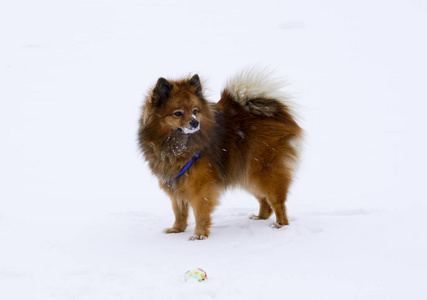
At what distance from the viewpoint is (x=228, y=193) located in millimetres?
6391

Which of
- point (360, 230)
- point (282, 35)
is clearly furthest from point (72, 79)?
point (360, 230)

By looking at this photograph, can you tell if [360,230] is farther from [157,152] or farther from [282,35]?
[282,35]

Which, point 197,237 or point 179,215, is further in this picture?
point 179,215

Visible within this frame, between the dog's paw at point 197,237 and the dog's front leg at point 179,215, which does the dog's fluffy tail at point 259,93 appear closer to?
the dog's front leg at point 179,215

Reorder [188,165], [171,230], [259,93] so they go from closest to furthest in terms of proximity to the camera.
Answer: [188,165], [171,230], [259,93]

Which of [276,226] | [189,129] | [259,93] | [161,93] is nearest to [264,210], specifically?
[276,226]

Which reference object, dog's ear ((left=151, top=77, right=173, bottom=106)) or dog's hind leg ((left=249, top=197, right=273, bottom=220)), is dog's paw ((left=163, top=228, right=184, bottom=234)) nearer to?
dog's hind leg ((left=249, top=197, right=273, bottom=220))

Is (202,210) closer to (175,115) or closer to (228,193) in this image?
(175,115)

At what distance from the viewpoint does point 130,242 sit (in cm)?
456

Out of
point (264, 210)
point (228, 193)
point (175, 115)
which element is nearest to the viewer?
point (175, 115)

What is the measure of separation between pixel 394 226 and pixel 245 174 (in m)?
1.70

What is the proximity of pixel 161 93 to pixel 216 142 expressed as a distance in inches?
32.7

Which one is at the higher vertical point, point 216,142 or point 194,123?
point 194,123

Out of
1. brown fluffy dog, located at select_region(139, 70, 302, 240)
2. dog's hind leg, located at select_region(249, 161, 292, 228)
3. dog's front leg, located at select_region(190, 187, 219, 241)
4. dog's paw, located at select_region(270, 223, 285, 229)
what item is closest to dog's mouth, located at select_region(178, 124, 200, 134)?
brown fluffy dog, located at select_region(139, 70, 302, 240)
